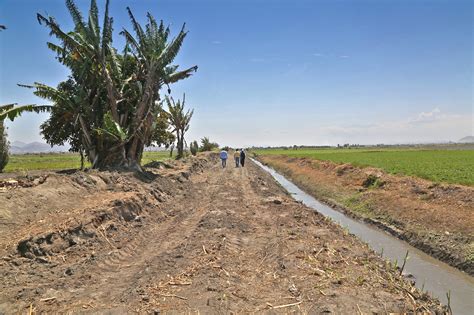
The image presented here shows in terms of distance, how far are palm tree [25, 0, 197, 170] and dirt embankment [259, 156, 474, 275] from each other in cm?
1403

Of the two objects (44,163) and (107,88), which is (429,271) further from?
(44,163)

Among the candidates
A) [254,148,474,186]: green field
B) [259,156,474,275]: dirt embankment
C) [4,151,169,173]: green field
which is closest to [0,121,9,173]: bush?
[4,151,169,173]: green field

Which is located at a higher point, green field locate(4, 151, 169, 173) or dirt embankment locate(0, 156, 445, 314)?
green field locate(4, 151, 169, 173)

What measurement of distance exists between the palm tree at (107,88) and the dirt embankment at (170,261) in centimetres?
798

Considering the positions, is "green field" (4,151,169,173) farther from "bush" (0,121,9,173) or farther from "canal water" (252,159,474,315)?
"canal water" (252,159,474,315)

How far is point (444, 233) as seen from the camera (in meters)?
13.1

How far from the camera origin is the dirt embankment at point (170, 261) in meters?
6.13

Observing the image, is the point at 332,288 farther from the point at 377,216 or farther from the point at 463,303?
the point at 377,216

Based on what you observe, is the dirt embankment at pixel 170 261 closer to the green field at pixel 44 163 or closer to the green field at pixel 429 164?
the green field at pixel 429 164

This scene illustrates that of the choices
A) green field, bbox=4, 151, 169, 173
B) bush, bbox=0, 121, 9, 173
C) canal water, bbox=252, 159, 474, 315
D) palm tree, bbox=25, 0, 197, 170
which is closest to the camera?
canal water, bbox=252, 159, 474, 315

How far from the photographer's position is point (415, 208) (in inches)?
640

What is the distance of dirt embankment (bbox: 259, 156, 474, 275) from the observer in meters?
12.2

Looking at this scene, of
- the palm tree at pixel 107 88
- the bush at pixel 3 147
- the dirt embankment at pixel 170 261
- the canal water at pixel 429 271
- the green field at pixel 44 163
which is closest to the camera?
the dirt embankment at pixel 170 261

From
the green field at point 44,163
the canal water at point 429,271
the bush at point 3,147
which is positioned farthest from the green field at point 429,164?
the bush at point 3,147
